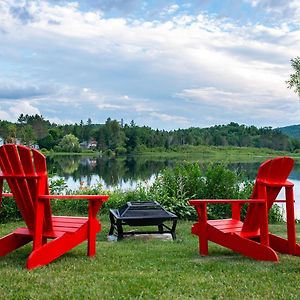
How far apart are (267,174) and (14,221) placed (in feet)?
17.3

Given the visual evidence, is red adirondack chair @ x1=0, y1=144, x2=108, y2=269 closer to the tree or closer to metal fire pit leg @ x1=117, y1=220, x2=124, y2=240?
metal fire pit leg @ x1=117, y1=220, x2=124, y2=240

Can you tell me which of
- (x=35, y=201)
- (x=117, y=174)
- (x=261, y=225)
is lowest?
(x=117, y=174)

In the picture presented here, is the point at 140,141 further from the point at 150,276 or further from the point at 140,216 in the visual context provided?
the point at 150,276

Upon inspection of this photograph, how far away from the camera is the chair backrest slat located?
16.7 ft

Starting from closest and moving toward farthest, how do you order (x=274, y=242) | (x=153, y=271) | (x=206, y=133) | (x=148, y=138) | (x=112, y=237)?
(x=153, y=271) → (x=274, y=242) → (x=112, y=237) → (x=148, y=138) → (x=206, y=133)

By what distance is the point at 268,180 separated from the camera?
5.13 meters

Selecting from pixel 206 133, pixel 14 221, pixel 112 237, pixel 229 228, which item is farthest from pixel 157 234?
pixel 206 133

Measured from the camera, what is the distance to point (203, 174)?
1070cm

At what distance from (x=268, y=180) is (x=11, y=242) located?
2867 mm

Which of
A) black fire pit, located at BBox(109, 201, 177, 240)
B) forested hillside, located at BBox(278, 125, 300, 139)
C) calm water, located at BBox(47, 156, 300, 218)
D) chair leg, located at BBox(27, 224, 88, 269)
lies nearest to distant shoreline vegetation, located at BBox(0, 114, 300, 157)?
forested hillside, located at BBox(278, 125, 300, 139)

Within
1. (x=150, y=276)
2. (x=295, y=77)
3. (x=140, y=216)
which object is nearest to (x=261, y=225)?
(x=150, y=276)

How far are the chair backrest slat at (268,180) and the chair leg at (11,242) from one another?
8.18 feet

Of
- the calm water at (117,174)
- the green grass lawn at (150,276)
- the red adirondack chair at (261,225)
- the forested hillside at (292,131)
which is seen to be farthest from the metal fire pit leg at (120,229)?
the forested hillside at (292,131)

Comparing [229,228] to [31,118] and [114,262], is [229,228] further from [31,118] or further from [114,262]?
[31,118]
